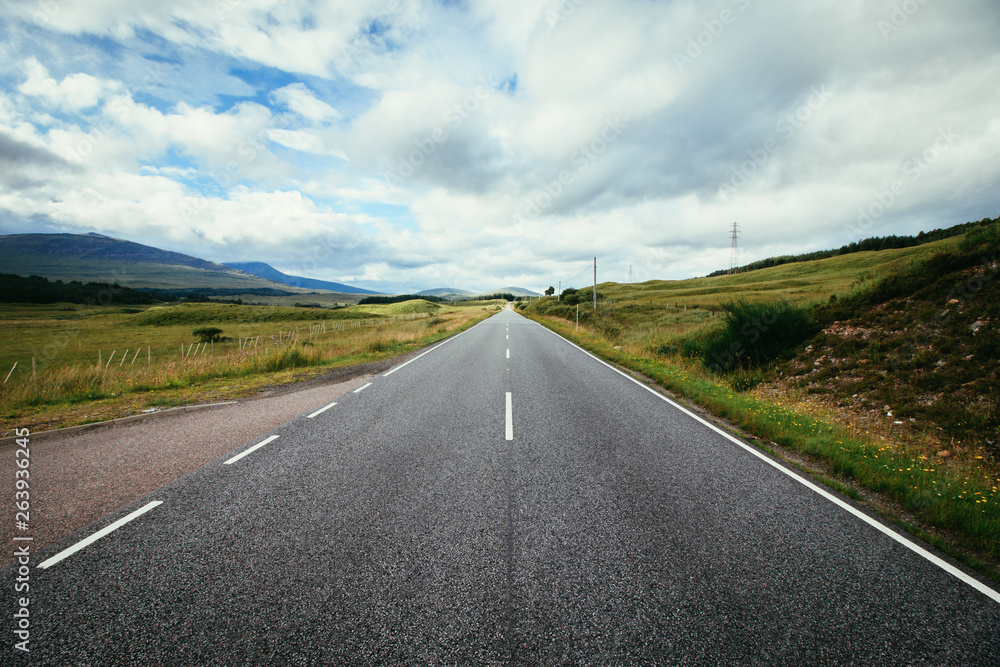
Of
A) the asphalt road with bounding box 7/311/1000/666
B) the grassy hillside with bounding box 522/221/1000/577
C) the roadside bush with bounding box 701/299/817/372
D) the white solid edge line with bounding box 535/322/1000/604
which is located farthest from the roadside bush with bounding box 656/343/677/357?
the asphalt road with bounding box 7/311/1000/666

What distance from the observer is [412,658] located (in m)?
2.21

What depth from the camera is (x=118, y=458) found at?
5.15 metres

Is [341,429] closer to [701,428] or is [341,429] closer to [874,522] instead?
[701,428]

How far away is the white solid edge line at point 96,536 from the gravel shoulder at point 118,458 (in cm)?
30

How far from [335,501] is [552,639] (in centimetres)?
268

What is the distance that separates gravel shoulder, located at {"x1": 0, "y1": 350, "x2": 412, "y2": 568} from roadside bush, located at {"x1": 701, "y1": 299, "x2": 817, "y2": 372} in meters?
11.7

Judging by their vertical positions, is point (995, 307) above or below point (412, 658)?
above

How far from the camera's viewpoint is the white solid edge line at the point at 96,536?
2.98 metres

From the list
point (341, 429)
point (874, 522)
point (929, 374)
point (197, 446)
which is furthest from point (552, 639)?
point (929, 374)

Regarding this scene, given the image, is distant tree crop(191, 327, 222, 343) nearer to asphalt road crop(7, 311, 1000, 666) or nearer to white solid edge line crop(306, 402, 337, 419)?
white solid edge line crop(306, 402, 337, 419)

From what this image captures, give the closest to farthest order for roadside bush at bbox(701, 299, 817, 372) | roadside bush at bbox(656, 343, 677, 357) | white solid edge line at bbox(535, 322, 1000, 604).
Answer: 1. white solid edge line at bbox(535, 322, 1000, 604)
2. roadside bush at bbox(701, 299, 817, 372)
3. roadside bush at bbox(656, 343, 677, 357)

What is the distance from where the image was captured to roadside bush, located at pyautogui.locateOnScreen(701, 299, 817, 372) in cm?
1113

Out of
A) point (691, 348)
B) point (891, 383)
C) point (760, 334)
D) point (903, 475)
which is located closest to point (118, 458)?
point (903, 475)

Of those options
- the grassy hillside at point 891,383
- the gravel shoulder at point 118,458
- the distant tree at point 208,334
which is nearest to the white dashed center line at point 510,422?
the grassy hillside at point 891,383
